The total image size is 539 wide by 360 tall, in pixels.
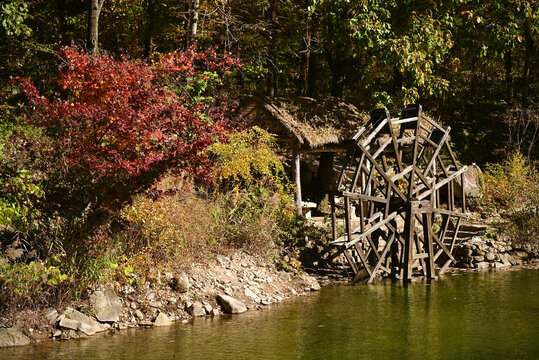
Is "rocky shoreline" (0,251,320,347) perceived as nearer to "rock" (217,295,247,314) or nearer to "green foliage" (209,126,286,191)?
"rock" (217,295,247,314)

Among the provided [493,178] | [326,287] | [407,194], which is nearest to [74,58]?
[326,287]

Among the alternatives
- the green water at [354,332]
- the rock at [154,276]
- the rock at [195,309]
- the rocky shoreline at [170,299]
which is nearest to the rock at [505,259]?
the green water at [354,332]

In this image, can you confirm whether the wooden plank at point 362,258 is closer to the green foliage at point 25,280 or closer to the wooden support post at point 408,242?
the wooden support post at point 408,242

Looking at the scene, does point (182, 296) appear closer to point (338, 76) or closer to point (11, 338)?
point (11, 338)

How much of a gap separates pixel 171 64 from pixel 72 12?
23.5ft

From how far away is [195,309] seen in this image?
428 inches

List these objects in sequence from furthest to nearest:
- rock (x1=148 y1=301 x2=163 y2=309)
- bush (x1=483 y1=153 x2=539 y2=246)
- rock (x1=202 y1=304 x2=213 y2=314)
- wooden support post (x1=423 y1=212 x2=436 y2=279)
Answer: bush (x1=483 y1=153 x2=539 y2=246), wooden support post (x1=423 y1=212 x2=436 y2=279), rock (x1=202 y1=304 x2=213 y2=314), rock (x1=148 y1=301 x2=163 y2=309)

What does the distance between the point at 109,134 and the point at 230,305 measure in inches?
140

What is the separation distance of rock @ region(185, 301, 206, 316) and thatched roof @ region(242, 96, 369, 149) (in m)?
6.01

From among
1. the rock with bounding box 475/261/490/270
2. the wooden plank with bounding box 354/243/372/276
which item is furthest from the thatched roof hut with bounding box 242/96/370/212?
the rock with bounding box 475/261/490/270

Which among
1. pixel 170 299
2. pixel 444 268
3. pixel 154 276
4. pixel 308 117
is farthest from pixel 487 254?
pixel 154 276

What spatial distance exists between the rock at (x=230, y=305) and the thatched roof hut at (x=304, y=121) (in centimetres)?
482

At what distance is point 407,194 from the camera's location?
49.3 feet

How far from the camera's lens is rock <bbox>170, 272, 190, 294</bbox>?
1111 cm
